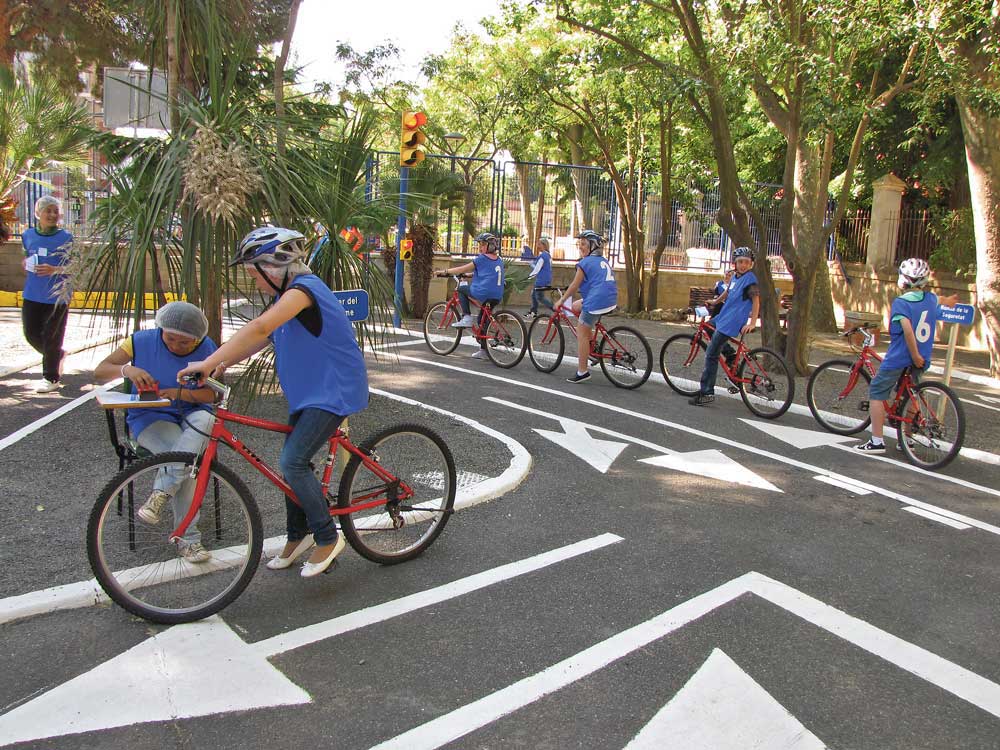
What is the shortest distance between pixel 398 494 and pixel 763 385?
575 cm

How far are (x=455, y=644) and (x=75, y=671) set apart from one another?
1581mm

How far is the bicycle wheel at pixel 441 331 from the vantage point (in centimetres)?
1208

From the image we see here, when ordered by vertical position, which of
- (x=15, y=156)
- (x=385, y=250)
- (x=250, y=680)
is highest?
(x=15, y=156)

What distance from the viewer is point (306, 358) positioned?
419 centimetres

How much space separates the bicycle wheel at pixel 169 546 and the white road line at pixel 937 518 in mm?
4689

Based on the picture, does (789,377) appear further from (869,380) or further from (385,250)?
(385,250)

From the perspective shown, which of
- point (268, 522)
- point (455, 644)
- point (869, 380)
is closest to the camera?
point (455, 644)

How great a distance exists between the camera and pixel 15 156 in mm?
14508

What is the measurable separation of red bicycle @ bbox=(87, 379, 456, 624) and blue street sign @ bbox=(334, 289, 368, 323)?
127 cm

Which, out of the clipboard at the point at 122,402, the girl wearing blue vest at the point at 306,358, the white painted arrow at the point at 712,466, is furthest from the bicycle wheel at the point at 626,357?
the clipboard at the point at 122,402

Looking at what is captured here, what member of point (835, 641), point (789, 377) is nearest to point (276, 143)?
point (835, 641)

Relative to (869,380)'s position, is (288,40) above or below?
above

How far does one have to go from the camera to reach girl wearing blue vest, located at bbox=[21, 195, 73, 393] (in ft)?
27.6

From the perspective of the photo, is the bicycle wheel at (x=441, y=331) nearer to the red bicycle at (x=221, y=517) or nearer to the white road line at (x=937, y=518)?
the white road line at (x=937, y=518)
